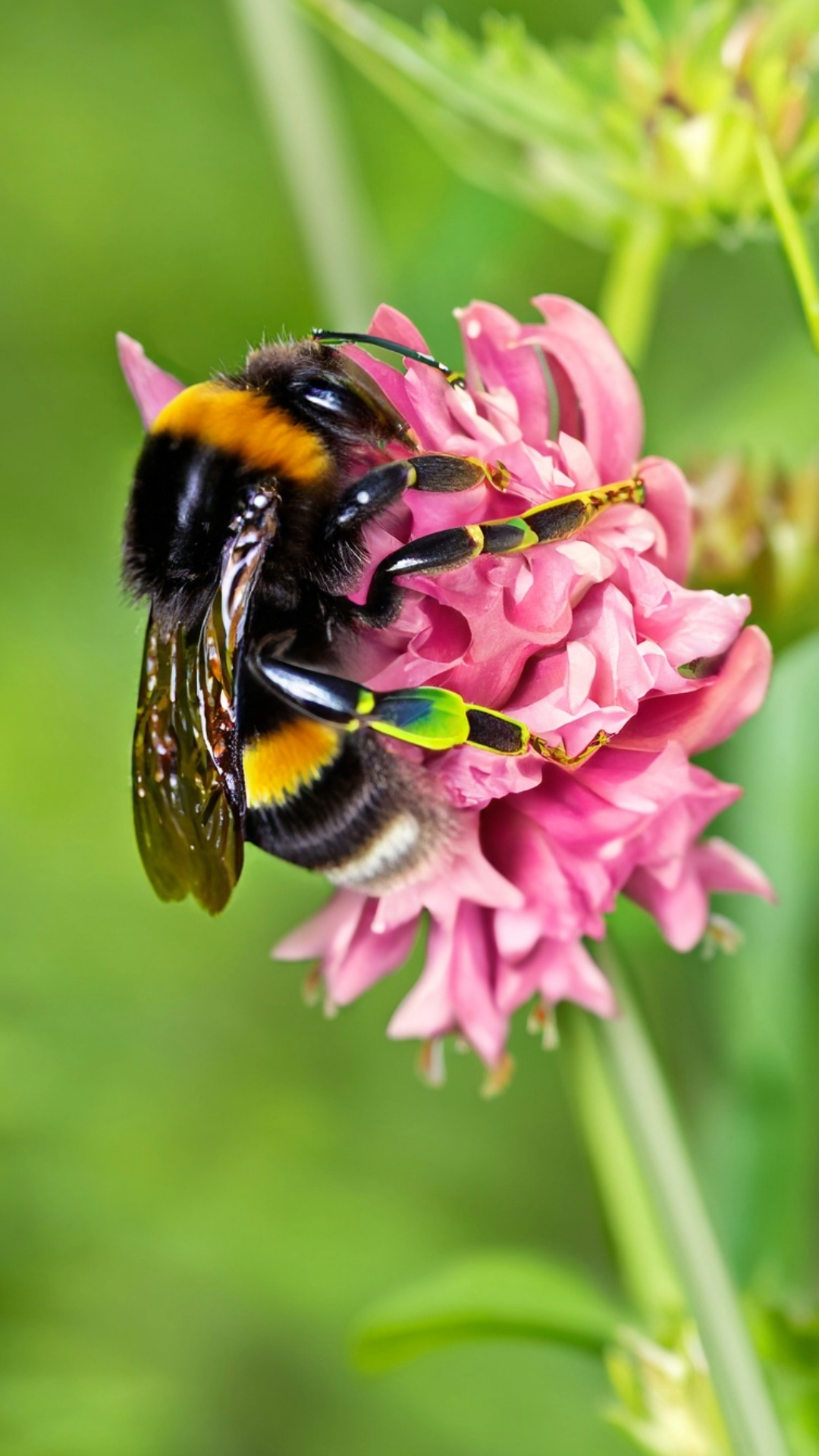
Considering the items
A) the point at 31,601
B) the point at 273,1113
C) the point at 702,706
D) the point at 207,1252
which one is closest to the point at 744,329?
the point at 31,601

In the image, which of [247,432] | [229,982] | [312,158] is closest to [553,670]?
[247,432]

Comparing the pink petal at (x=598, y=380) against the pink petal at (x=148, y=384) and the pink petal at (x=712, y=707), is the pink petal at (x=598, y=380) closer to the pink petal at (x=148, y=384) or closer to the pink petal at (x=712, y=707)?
the pink petal at (x=712, y=707)

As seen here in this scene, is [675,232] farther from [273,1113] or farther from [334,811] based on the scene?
[273,1113]

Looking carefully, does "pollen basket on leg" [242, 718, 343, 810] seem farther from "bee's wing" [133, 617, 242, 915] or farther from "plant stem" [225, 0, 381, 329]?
"plant stem" [225, 0, 381, 329]

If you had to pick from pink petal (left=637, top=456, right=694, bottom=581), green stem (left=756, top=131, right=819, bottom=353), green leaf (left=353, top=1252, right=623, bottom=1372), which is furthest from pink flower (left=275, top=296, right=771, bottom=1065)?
green leaf (left=353, top=1252, right=623, bottom=1372)

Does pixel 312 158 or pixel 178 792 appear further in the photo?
pixel 312 158

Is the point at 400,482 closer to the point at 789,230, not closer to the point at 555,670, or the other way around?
the point at 555,670

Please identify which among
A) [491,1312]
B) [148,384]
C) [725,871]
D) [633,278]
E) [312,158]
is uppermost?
[312,158]
